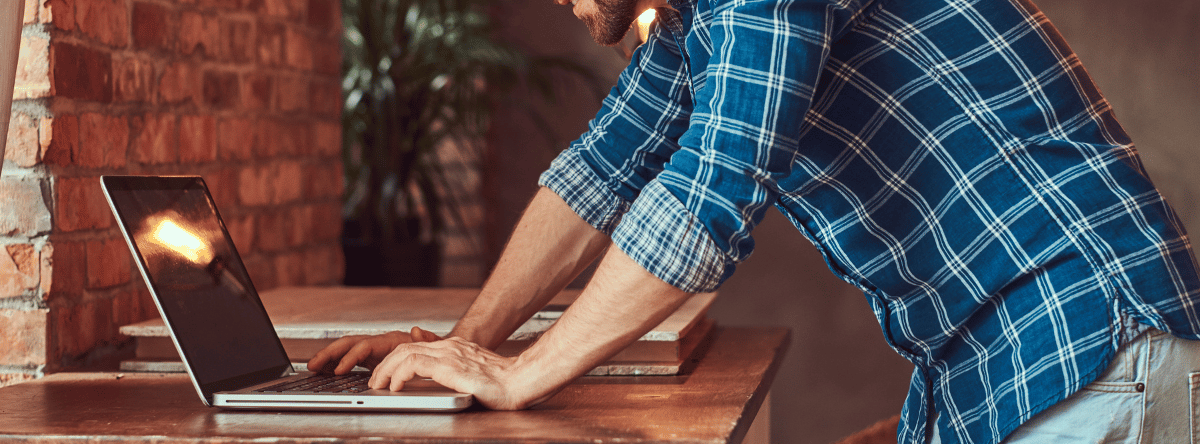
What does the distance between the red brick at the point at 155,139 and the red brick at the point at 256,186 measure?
8.0 inches

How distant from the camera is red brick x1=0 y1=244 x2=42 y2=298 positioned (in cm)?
114

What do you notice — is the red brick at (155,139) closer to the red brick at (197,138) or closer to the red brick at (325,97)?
the red brick at (197,138)

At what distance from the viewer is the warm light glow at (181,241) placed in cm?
98

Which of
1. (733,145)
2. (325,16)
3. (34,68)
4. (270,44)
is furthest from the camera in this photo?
(325,16)

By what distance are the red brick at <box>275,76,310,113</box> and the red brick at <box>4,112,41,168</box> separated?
625mm

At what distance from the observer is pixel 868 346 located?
3570mm

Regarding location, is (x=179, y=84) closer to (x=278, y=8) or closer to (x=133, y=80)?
(x=133, y=80)

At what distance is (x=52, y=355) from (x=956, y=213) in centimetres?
103

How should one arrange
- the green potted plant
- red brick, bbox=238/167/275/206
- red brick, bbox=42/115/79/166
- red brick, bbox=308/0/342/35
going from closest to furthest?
red brick, bbox=42/115/79/166
red brick, bbox=238/167/275/206
red brick, bbox=308/0/342/35
the green potted plant

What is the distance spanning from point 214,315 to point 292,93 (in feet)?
2.94

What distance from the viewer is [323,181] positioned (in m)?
1.96

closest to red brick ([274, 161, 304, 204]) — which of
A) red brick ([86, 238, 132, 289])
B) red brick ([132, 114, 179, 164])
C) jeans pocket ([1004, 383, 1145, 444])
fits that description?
red brick ([132, 114, 179, 164])

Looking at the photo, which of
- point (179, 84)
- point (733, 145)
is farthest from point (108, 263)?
point (733, 145)

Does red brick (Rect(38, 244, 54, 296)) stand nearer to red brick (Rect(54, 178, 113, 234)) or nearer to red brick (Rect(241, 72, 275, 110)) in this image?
red brick (Rect(54, 178, 113, 234))
